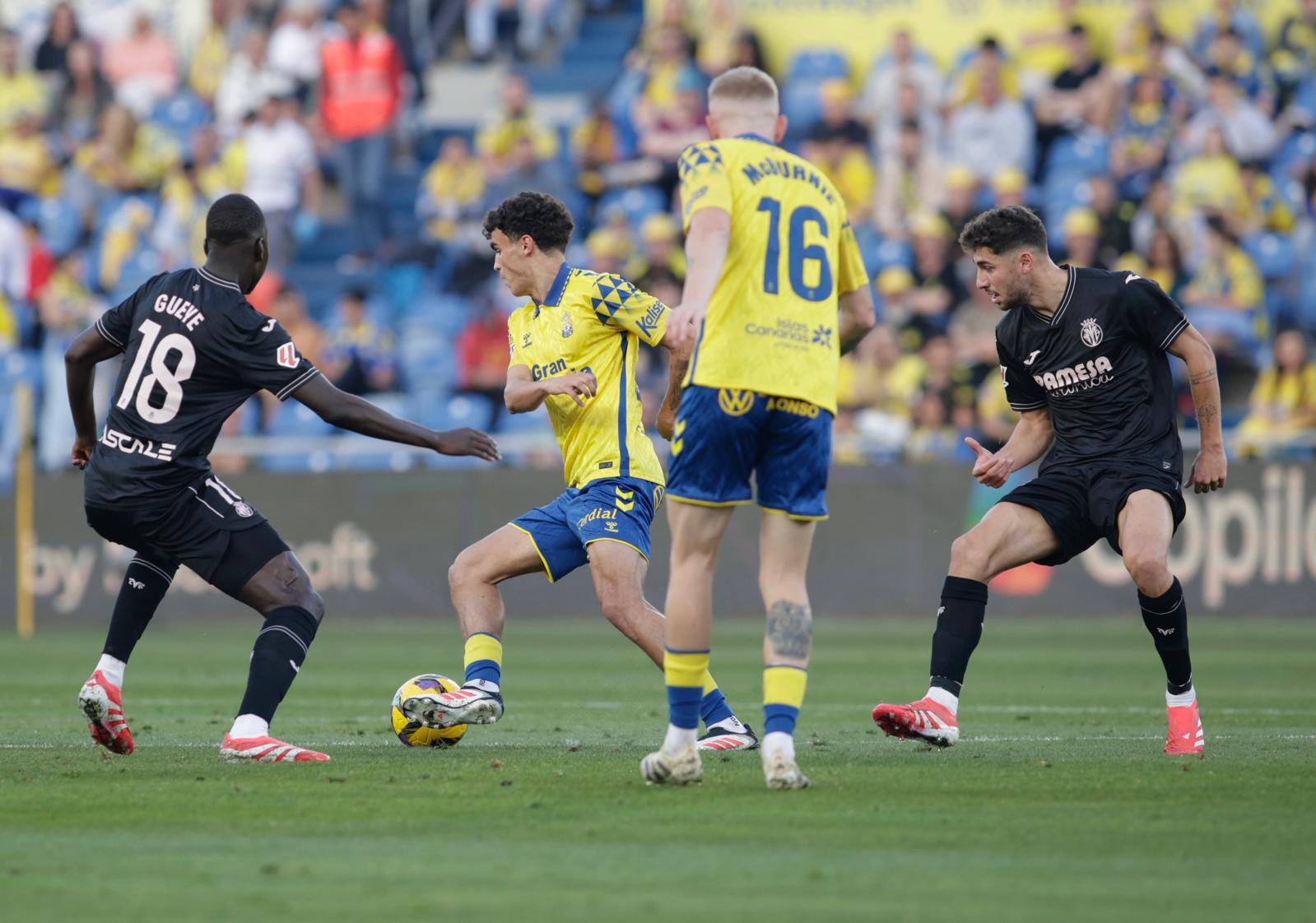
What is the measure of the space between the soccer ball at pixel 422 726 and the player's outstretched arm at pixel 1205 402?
3.25 meters

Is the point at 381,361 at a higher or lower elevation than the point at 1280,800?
higher

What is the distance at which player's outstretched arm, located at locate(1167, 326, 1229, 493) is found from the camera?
7.70m

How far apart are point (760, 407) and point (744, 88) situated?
1.10 metres

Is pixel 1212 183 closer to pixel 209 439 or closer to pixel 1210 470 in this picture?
pixel 1210 470

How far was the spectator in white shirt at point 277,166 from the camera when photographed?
74.5 ft

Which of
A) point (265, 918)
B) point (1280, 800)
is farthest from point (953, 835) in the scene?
point (265, 918)

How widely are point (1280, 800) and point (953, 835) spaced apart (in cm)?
134

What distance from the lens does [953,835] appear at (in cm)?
540

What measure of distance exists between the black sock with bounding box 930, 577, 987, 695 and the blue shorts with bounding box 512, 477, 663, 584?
1279 millimetres

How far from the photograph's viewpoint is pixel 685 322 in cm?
567

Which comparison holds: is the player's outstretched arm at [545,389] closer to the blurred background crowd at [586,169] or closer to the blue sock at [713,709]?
the blue sock at [713,709]

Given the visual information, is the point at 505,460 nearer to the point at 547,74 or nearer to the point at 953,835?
the point at 547,74

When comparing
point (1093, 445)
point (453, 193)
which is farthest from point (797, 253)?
point (453, 193)

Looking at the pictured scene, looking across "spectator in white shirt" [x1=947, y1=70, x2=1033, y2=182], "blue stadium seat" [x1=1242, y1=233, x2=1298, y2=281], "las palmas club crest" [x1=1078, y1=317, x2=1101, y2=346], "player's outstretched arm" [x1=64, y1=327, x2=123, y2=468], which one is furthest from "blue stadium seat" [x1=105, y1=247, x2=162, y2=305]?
"las palmas club crest" [x1=1078, y1=317, x2=1101, y2=346]
